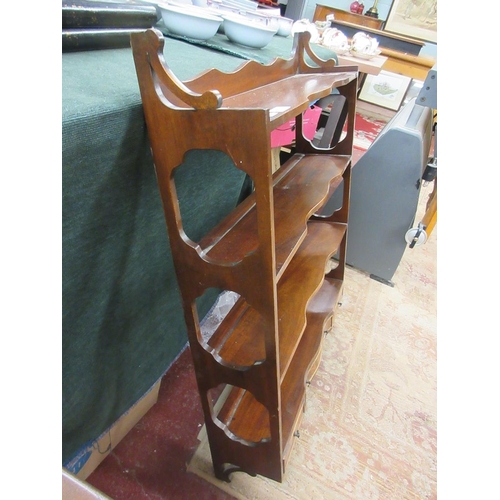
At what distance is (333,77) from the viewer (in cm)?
76

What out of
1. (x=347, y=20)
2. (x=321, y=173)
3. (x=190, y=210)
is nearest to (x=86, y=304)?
(x=190, y=210)

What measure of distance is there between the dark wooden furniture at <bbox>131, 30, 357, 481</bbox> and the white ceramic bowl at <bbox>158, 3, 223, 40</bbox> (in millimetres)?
202

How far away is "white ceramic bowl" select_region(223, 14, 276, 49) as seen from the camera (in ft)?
2.89

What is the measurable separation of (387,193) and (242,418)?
1.07 metres

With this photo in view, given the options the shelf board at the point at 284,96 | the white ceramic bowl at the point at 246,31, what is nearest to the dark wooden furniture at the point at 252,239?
the shelf board at the point at 284,96

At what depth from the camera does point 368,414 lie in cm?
108

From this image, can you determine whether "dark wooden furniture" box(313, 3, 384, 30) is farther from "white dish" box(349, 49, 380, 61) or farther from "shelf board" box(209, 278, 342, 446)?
"shelf board" box(209, 278, 342, 446)

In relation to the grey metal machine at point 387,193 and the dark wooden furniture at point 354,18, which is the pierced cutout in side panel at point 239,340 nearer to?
the grey metal machine at point 387,193

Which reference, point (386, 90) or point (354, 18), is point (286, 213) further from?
point (354, 18)

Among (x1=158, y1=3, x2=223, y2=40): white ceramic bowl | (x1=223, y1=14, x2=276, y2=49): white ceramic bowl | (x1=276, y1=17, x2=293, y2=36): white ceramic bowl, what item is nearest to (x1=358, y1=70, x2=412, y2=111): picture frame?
(x1=276, y1=17, x2=293, y2=36): white ceramic bowl

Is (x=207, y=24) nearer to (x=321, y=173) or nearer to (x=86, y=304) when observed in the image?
(x=321, y=173)

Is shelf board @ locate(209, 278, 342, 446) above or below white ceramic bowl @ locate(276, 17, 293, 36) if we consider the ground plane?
below

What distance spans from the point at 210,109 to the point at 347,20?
4528 mm

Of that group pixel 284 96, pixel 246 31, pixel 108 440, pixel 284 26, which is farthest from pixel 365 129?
pixel 108 440
